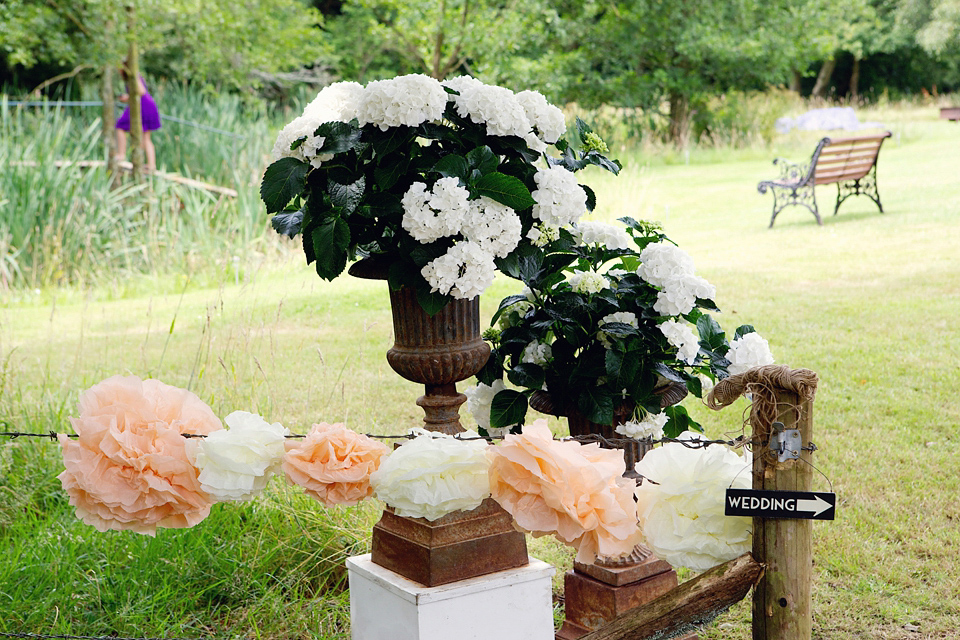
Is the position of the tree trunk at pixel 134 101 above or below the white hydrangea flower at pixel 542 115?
above

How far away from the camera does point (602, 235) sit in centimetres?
258

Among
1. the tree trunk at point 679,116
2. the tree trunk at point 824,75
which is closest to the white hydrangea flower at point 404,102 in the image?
the tree trunk at point 679,116

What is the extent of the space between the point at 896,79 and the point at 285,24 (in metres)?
24.6

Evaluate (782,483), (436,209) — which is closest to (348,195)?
(436,209)

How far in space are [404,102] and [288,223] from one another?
41cm

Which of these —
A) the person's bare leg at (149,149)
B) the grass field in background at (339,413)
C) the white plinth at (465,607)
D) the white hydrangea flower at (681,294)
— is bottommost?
the grass field in background at (339,413)

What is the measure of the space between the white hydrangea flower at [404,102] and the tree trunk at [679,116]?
56.8 feet

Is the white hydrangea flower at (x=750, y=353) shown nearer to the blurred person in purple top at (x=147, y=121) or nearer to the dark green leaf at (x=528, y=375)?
the dark green leaf at (x=528, y=375)

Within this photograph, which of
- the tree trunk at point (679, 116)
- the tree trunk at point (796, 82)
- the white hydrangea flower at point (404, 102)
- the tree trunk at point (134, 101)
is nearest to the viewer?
the white hydrangea flower at point (404, 102)

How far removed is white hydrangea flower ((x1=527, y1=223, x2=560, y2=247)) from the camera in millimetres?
2277

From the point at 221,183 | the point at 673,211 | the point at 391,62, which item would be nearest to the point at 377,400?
the point at 221,183

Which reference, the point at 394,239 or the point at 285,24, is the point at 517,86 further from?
the point at 394,239

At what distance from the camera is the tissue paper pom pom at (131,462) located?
1.75 metres

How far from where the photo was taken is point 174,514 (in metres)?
1.81
